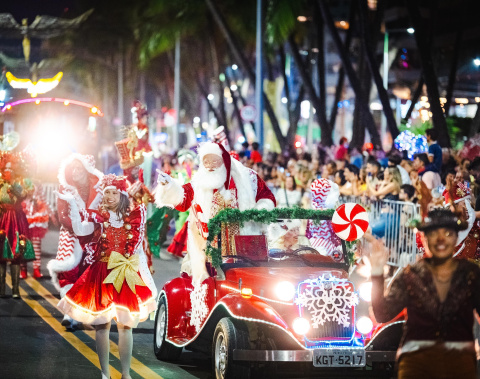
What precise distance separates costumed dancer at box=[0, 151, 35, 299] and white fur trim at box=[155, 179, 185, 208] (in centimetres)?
373

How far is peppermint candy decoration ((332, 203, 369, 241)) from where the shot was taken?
7807mm

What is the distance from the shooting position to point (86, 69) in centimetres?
7494

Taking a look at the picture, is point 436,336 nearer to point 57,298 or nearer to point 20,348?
point 20,348

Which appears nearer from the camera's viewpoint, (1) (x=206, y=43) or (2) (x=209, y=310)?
(2) (x=209, y=310)

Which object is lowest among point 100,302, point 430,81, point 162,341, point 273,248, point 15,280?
point 162,341

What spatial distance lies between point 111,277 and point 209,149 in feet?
7.33

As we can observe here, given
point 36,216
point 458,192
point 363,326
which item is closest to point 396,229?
point 36,216

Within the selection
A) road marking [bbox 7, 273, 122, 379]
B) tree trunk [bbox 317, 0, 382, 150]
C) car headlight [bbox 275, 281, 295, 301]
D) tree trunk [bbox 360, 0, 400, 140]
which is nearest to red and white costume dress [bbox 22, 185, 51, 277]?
road marking [bbox 7, 273, 122, 379]

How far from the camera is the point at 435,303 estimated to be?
5.08 meters

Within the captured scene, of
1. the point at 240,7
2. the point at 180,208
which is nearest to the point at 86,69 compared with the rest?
the point at 240,7

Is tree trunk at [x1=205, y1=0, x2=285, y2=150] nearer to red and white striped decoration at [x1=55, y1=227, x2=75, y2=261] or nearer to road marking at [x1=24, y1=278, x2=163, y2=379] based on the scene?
road marking at [x1=24, y1=278, x2=163, y2=379]

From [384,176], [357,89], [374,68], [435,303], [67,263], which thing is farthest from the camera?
[357,89]

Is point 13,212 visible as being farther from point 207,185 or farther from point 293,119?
point 293,119

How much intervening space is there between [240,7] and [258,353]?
3369cm
